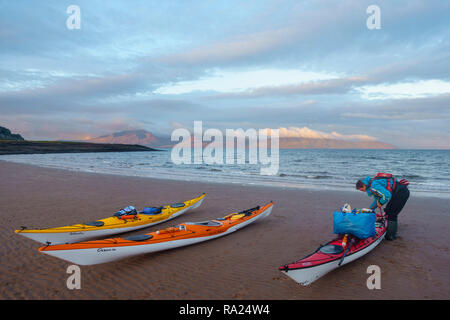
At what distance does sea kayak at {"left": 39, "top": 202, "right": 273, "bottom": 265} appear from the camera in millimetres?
4754

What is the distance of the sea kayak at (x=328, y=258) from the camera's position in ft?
13.9

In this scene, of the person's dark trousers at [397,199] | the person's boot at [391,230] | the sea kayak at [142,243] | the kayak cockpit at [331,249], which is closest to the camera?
the sea kayak at [142,243]

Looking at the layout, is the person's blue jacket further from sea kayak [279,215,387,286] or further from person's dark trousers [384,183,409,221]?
sea kayak [279,215,387,286]

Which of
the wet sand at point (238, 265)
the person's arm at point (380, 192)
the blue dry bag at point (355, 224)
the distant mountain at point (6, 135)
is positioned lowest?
the wet sand at point (238, 265)

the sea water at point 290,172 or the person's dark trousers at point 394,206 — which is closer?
the person's dark trousers at point 394,206

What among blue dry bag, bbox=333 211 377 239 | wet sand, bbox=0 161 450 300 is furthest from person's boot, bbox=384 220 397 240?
blue dry bag, bbox=333 211 377 239

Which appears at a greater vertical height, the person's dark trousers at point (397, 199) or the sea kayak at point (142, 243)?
the person's dark trousers at point (397, 199)

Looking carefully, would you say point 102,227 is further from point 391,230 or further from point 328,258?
point 391,230

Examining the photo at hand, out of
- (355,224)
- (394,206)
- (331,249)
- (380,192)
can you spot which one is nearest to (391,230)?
(394,206)

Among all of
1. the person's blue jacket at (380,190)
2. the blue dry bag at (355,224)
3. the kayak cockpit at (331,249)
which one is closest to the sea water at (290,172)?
the person's blue jacket at (380,190)

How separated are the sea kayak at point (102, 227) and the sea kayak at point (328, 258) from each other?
173 inches

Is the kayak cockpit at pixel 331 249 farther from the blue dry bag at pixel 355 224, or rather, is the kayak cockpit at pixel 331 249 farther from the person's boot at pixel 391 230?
the person's boot at pixel 391 230

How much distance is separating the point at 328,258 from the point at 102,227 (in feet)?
18.0
